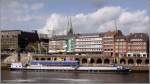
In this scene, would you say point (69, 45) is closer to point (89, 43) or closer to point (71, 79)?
point (89, 43)

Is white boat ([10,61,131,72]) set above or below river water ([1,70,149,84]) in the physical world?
above

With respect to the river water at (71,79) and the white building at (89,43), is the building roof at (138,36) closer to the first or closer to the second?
the white building at (89,43)

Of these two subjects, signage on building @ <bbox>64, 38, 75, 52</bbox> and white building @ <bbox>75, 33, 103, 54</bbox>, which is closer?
white building @ <bbox>75, 33, 103, 54</bbox>

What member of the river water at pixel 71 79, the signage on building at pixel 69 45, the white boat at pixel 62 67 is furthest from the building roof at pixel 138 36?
the river water at pixel 71 79

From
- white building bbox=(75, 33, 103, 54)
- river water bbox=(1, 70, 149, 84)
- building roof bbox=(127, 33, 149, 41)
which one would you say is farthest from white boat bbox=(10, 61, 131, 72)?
white building bbox=(75, 33, 103, 54)

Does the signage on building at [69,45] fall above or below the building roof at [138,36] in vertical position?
below

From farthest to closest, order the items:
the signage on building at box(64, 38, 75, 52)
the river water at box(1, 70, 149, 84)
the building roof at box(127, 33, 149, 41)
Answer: the signage on building at box(64, 38, 75, 52)
the building roof at box(127, 33, 149, 41)
the river water at box(1, 70, 149, 84)

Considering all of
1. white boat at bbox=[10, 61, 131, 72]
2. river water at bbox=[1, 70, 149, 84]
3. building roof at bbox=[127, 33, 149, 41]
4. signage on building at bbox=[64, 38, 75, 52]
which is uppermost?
building roof at bbox=[127, 33, 149, 41]

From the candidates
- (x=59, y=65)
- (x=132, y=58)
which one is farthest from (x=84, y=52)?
(x=59, y=65)

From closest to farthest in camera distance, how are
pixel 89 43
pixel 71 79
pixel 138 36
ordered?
1. pixel 71 79
2. pixel 138 36
3. pixel 89 43

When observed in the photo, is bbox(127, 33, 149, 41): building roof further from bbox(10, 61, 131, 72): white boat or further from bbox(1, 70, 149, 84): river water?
bbox(1, 70, 149, 84): river water

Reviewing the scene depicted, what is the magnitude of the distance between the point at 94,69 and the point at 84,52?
11.8m

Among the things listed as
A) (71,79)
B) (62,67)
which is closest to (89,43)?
(62,67)

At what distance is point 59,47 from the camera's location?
36594 mm
